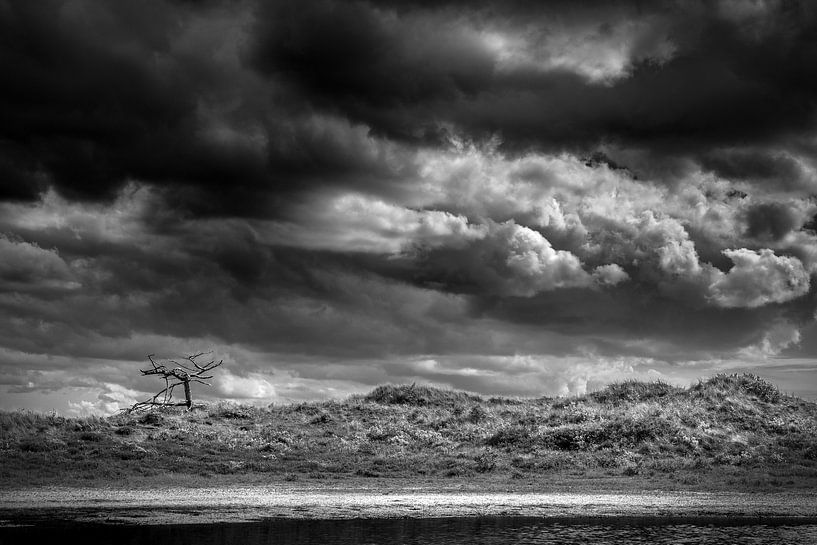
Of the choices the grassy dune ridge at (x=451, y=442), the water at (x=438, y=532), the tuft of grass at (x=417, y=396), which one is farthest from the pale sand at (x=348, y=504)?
the tuft of grass at (x=417, y=396)

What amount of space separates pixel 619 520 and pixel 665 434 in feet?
90.6

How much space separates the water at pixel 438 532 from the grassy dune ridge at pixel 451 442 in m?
15.0

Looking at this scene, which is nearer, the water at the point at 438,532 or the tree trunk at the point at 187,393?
the water at the point at 438,532

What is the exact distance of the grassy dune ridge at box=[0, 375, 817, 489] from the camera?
43.8 meters

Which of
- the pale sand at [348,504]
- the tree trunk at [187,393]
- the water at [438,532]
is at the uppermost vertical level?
the tree trunk at [187,393]

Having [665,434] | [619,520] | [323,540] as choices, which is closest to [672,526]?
[619,520]

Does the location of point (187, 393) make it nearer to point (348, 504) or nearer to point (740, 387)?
point (348, 504)

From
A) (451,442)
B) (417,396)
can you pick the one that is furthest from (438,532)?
(417,396)

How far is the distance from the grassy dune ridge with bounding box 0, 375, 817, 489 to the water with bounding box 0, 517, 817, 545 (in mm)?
15022

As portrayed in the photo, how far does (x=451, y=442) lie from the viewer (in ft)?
183

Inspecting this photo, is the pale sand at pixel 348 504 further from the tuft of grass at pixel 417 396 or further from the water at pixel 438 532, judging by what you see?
the tuft of grass at pixel 417 396

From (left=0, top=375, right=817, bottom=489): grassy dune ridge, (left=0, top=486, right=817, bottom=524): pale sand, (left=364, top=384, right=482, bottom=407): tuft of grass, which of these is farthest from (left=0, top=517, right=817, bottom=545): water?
(left=364, top=384, right=482, bottom=407): tuft of grass

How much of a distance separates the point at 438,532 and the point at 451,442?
32430 millimetres

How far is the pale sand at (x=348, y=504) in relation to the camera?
91.4 ft
